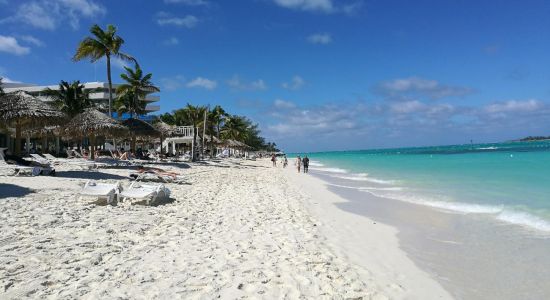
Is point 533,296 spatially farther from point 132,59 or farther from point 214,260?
point 132,59

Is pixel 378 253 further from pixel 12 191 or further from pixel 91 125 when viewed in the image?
pixel 91 125

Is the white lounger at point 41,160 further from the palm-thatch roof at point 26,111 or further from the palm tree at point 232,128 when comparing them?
the palm tree at point 232,128

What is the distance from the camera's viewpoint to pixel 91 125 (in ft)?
54.6

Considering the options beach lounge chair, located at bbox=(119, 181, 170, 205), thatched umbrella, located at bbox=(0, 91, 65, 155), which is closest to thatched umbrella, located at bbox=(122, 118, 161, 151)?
thatched umbrella, located at bbox=(0, 91, 65, 155)

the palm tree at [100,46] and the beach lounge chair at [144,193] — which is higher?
the palm tree at [100,46]

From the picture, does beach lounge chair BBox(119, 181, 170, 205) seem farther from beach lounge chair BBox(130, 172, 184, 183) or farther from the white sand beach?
beach lounge chair BBox(130, 172, 184, 183)

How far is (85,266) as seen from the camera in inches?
169

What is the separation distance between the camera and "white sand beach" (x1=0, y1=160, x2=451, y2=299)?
3865 mm

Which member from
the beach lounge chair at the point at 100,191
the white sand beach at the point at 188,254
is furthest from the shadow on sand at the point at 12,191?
the beach lounge chair at the point at 100,191

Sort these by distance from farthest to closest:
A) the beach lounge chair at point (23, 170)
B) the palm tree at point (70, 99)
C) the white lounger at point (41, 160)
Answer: the palm tree at point (70, 99) → the white lounger at point (41, 160) → the beach lounge chair at point (23, 170)

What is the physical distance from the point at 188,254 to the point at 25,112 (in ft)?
33.5

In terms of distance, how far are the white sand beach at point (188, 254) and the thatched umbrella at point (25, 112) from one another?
460 cm

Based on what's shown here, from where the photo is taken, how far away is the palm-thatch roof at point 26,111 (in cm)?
1227

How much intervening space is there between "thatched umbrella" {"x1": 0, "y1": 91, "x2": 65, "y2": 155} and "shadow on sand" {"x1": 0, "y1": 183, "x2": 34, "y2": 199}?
4.12 metres
